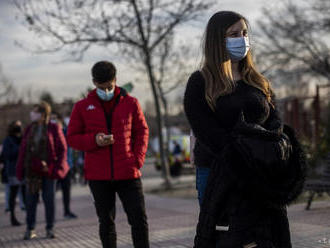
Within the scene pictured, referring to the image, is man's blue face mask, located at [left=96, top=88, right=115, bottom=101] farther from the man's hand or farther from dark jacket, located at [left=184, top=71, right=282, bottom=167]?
dark jacket, located at [left=184, top=71, right=282, bottom=167]

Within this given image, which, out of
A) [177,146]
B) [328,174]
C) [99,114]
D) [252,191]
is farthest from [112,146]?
[177,146]

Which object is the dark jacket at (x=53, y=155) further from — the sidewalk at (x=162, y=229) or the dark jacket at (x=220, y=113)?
the dark jacket at (x=220, y=113)

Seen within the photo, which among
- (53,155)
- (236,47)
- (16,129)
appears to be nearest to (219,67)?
(236,47)

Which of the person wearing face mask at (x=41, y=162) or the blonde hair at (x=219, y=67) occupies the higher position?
the blonde hair at (x=219, y=67)

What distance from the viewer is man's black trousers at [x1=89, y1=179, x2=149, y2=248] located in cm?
511

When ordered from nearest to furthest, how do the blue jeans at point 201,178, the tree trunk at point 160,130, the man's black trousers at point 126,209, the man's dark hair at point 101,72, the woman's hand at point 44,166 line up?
the blue jeans at point 201,178 → the man's black trousers at point 126,209 → the man's dark hair at point 101,72 → the woman's hand at point 44,166 → the tree trunk at point 160,130

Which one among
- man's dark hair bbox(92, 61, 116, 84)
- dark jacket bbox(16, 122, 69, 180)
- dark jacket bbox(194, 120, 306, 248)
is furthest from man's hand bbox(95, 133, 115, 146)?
dark jacket bbox(16, 122, 69, 180)

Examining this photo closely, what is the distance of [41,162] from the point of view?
8.12 metres

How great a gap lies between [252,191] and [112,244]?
2.36m

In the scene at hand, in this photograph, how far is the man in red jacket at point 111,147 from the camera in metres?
5.14

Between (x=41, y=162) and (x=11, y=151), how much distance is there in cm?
347

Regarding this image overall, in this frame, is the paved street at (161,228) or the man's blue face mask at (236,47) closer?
the man's blue face mask at (236,47)

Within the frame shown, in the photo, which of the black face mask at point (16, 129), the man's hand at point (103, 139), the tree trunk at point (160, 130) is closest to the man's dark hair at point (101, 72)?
the man's hand at point (103, 139)

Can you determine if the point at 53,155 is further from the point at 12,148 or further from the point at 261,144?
the point at 261,144
